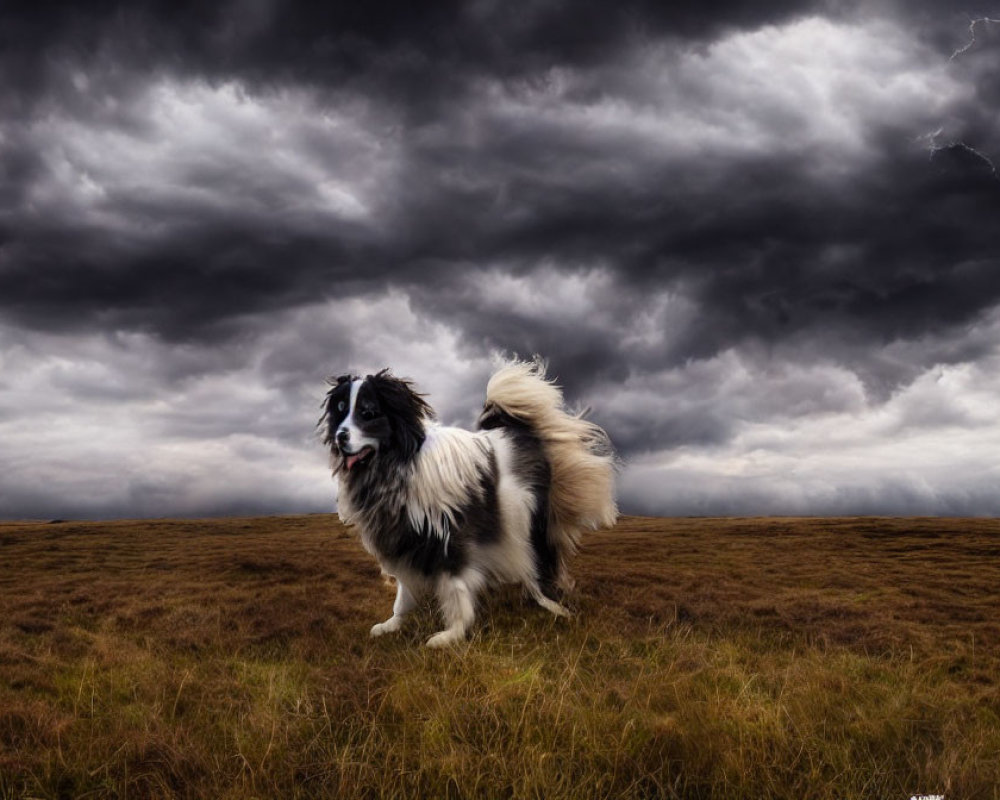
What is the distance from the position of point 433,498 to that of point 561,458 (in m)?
2.56

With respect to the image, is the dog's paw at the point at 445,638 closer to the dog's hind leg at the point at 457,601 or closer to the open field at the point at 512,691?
the dog's hind leg at the point at 457,601

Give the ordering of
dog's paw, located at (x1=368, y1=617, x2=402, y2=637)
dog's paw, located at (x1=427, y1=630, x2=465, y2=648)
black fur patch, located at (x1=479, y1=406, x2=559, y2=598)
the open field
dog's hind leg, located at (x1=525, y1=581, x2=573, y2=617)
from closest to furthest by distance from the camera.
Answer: the open field < dog's paw, located at (x1=427, y1=630, x2=465, y2=648) < dog's paw, located at (x1=368, y1=617, x2=402, y2=637) < dog's hind leg, located at (x1=525, y1=581, x2=573, y2=617) < black fur patch, located at (x1=479, y1=406, x2=559, y2=598)

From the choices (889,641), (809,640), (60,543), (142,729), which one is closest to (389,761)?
(142,729)

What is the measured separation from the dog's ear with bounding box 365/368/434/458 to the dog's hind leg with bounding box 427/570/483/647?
4.72 feet

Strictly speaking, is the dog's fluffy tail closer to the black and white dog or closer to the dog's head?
the black and white dog

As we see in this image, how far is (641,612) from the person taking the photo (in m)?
9.59

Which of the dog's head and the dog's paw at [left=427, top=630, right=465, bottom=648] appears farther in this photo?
the dog's head

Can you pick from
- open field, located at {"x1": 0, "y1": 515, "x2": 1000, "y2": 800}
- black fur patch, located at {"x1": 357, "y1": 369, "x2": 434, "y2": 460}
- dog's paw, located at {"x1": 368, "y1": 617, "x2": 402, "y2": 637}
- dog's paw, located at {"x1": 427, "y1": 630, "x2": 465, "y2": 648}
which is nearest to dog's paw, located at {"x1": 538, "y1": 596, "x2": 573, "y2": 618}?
open field, located at {"x1": 0, "y1": 515, "x2": 1000, "y2": 800}

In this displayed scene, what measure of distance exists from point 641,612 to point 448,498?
371cm

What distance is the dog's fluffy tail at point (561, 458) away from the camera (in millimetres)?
9438

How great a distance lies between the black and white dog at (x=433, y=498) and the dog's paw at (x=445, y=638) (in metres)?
0.02

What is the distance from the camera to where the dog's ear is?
7441 millimetres

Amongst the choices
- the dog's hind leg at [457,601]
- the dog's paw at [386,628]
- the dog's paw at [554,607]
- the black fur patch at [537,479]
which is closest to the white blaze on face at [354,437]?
the dog's hind leg at [457,601]

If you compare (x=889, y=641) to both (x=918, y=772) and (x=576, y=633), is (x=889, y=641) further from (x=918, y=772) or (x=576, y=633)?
(x=918, y=772)
